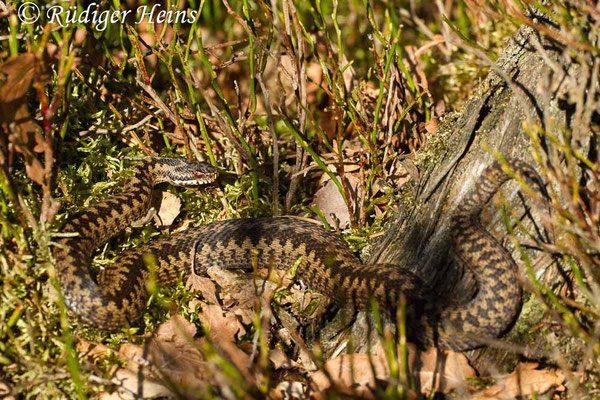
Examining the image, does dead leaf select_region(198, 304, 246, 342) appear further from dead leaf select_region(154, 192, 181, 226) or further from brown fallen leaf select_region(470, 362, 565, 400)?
brown fallen leaf select_region(470, 362, 565, 400)

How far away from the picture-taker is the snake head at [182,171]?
5516 millimetres

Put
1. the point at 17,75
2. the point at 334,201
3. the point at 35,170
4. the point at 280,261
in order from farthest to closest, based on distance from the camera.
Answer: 1. the point at 334,201
2. the point at 280,261
3. the point at 35,170
4. the point at 17,75

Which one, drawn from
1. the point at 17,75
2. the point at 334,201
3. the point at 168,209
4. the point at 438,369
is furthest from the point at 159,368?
the point at 334,201

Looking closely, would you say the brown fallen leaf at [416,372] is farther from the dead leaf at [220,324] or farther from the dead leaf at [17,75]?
the dead leaf at [17,75]

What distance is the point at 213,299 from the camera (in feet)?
15.5

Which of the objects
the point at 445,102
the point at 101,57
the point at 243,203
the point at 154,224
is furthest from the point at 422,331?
the point at 101,57

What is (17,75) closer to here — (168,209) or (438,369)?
(168,209)

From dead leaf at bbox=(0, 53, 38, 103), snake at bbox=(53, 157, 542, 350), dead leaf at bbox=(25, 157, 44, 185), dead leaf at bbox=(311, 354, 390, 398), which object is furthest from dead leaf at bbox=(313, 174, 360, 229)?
dead leaf at bbox=(0, 53, 38, 103)

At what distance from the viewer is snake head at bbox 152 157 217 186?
552 centimetres

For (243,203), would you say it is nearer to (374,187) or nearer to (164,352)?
(374,187)

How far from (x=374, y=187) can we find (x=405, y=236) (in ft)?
3.21

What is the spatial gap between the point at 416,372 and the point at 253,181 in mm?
2456

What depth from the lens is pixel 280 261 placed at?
5.34 meters

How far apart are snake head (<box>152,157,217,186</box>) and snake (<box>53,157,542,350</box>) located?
0.01 m
